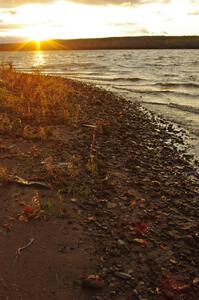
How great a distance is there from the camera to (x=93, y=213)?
7.58m

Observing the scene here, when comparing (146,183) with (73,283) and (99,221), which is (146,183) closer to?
(99,221)

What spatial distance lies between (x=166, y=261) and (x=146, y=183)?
3.35 meters

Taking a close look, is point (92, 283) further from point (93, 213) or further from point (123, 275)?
point (93, 213)

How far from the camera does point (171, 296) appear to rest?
5.46 metres

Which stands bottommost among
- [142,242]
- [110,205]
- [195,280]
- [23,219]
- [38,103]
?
[195,280]

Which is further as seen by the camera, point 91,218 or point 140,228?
point 91,218

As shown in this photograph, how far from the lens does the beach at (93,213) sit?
5.65m

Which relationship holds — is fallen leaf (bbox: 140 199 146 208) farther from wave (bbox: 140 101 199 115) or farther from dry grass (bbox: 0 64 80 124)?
wave (bbox: 140 101 199 115)

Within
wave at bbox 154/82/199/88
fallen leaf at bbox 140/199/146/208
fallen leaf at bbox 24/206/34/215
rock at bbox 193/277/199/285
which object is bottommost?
rock at bbox 193/277/199/285

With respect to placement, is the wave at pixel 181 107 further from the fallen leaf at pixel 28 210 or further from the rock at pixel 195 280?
the rock at pixel 195 280

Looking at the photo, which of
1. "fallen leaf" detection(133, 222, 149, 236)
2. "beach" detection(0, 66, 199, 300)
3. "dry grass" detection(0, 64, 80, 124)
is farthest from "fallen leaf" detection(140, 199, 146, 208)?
"dry grass" detection(0, 64, 80, 124)

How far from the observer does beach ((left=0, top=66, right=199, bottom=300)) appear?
18.5 feet

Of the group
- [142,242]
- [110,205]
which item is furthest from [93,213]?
[142,242]

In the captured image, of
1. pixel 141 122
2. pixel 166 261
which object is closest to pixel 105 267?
pixel 166 261
